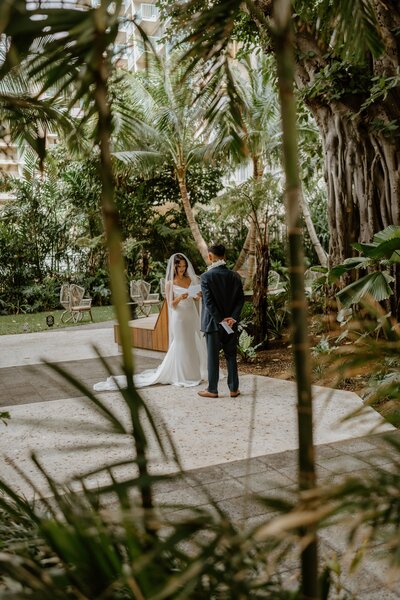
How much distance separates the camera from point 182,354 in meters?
7.36

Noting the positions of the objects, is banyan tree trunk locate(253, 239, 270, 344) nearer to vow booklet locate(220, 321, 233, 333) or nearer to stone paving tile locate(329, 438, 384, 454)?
vow booklet locate(220, 321, 233, 333)

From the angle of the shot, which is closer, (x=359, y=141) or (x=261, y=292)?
(x=359, y=141)

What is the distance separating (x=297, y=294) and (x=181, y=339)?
6.71m

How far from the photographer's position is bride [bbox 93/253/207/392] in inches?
290

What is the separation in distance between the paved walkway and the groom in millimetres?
394

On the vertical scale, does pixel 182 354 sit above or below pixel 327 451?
above

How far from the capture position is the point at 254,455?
4305 mm

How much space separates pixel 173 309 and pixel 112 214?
22.0 feet

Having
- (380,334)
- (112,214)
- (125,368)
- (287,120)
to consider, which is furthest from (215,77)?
(380,334)

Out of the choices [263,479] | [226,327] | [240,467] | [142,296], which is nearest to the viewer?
[263,479]

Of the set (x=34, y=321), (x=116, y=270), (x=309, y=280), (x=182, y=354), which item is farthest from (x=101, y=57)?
(x=34, y=321)

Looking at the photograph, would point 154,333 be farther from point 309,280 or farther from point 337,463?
point 337,463

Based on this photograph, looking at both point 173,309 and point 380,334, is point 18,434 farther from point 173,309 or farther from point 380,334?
point 380,334

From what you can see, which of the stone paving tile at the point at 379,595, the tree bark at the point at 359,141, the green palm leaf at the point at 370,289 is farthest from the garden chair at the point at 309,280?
the stone paving tile at the point at 379,595
